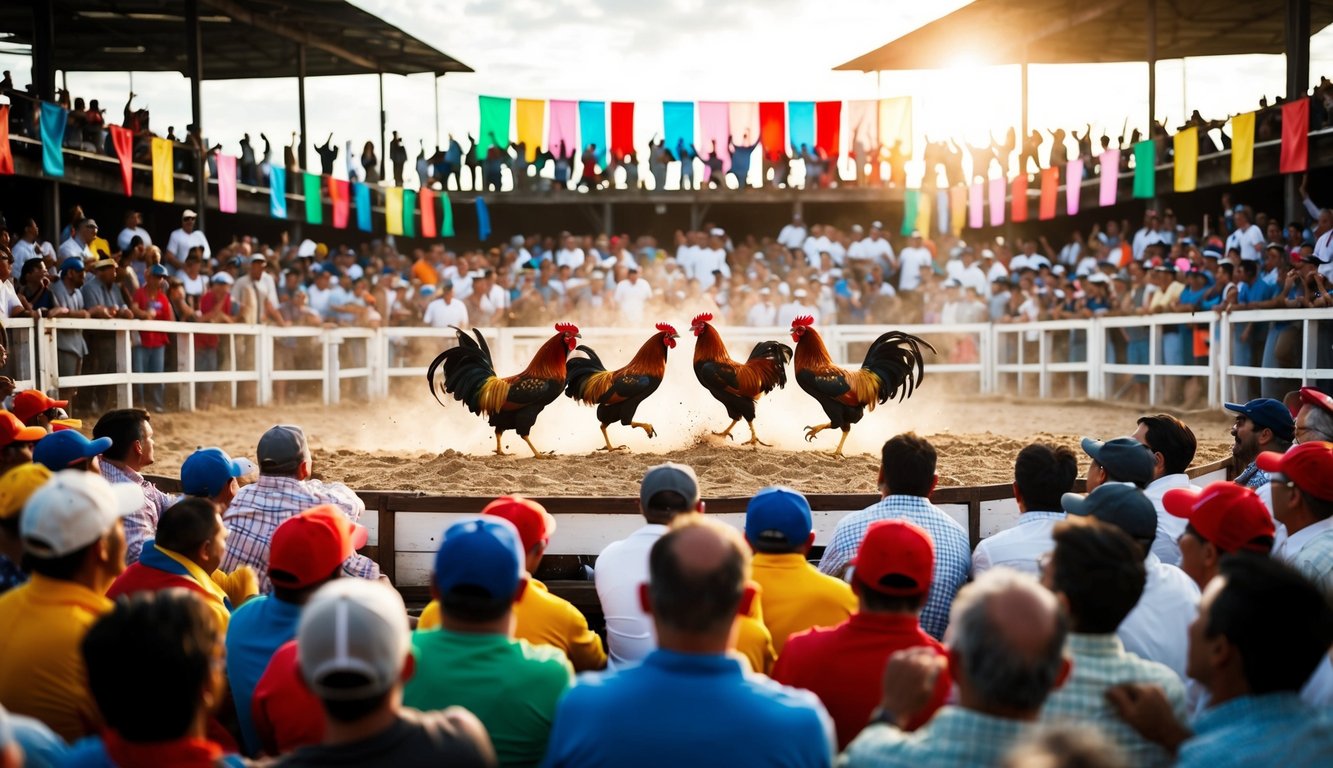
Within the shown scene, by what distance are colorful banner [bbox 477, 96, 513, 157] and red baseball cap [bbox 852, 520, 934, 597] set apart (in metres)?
26.5

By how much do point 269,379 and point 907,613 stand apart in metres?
14.1

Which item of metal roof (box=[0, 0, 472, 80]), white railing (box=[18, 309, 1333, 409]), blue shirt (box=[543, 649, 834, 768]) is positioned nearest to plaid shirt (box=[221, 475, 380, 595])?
blue shirt (box=[543, 649, 834, 768])

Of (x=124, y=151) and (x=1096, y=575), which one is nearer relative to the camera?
(x=1096, y=575)

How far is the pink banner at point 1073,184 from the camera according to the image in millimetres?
A: 23531

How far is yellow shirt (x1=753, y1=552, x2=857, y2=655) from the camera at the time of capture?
3.92m

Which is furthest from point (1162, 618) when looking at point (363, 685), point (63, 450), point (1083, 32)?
point (1083, 32)

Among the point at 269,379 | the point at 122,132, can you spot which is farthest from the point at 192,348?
the point at 122,132

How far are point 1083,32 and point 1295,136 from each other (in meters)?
10.3

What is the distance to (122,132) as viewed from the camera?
18.3 m

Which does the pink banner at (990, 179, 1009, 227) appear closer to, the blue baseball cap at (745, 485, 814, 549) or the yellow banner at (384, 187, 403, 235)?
the yellow banner at (384, 187, 403, 235)

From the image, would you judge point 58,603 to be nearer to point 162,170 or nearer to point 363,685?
point 363,685

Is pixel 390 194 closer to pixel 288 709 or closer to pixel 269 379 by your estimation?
pixel 269 379

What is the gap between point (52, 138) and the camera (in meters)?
16.7

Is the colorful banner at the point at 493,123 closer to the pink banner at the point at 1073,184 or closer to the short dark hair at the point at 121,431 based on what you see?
the pink banner at the point at 1073,184
